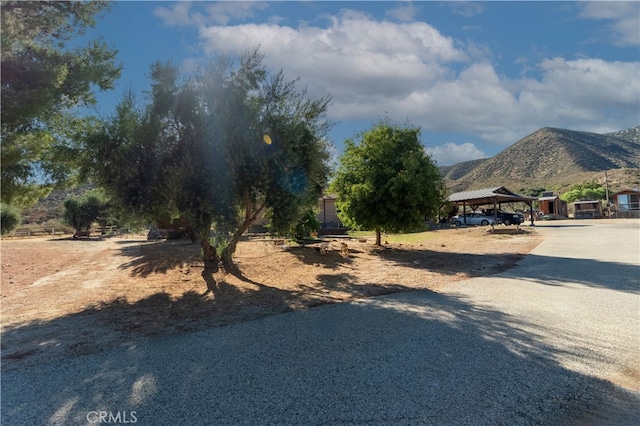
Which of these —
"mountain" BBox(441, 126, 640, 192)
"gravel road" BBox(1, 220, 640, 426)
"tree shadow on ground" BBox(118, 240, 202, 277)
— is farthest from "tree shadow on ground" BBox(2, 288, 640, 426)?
"mountain" BBox(441, 126, 640, 192)

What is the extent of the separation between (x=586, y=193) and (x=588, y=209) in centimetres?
1396

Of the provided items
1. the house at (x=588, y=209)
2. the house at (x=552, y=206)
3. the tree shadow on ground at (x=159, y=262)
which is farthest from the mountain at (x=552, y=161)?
the tree shadow on ground at (x=159, y=262)

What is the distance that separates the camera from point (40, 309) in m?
→ 7.77

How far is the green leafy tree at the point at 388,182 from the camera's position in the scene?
52.1ft

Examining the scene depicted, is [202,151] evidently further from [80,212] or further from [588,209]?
[588,209]

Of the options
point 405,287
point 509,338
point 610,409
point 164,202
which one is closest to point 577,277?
point 405,287

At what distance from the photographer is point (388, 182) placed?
1598 centimetres

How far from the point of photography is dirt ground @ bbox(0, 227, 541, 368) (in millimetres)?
5895

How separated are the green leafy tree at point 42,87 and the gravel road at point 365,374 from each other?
211 inches

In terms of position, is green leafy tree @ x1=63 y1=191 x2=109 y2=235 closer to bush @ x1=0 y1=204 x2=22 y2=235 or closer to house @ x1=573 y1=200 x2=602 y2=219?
bush @ x1=0 y1=204 x2=22 y2=235

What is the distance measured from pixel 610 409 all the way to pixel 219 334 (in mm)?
4577

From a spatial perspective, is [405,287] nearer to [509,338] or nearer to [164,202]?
[509,338]

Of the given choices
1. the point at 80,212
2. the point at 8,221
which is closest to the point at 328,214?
the point at 80,212

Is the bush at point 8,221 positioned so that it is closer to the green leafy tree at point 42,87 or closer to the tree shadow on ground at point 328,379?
the green leafy tree at point 42,87
